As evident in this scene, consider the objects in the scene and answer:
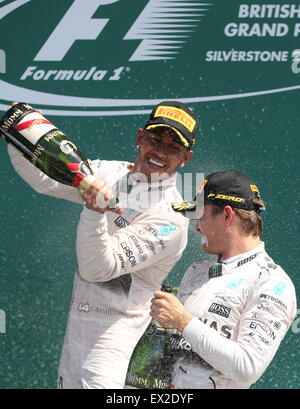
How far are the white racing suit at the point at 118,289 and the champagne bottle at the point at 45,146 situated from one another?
0.96 ft

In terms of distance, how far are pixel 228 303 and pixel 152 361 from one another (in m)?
0.40

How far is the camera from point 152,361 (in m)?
2.54

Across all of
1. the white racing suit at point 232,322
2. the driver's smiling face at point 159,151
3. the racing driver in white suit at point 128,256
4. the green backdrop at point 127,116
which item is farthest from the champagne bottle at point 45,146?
the green backdrop at point 127,116

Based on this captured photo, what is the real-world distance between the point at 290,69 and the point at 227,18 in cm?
47

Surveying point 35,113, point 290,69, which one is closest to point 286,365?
point 290,69

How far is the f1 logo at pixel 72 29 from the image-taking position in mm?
4008

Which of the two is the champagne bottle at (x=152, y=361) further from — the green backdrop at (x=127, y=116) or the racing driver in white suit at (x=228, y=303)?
the green backdrop at (x=127, y=116)

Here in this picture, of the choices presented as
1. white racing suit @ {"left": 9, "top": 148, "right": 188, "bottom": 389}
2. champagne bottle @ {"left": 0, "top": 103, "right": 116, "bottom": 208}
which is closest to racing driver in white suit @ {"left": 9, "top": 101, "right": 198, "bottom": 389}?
white racing suit @ {"left": 9, "top": 148, "right": 188, "bottom": 389}

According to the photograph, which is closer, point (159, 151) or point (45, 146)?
point (45, 146)

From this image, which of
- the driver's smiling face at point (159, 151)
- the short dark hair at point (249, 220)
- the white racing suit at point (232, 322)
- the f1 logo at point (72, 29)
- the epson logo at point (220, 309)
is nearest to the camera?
the white racing suit at point (232, 322)

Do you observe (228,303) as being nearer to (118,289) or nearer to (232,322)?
(232,322)

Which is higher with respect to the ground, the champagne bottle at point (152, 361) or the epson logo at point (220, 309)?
the epson logo at point (220, 309)

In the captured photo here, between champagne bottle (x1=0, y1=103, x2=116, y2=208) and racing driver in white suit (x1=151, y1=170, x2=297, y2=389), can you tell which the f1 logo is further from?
racing driver in white suit (x1=151, y1=170, x2=297, y2=389)

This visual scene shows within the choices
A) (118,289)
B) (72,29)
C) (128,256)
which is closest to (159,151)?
(128,256)
